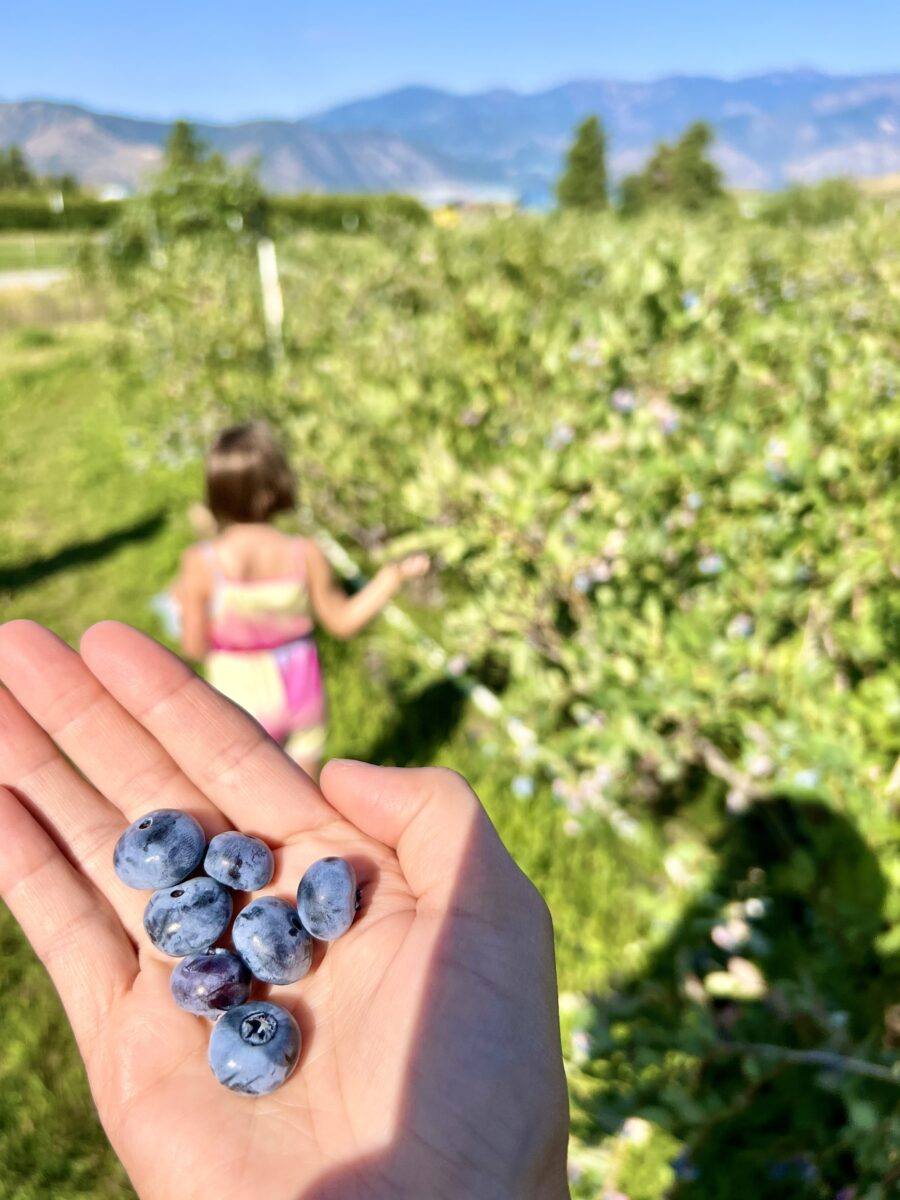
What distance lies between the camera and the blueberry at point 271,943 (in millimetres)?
1295

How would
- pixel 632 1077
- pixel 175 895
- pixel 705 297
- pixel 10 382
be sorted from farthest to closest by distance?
pixel 10 382
pixel 705 297
pixel 632 1077
pixel 175 895

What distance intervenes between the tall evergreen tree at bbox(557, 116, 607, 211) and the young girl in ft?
180

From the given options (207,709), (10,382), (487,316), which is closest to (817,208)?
(10,382)

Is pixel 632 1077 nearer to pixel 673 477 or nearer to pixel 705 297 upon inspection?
pixel 673 477

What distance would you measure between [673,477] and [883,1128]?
141 cm

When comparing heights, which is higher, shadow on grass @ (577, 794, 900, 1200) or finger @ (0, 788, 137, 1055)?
finger @ (0, 788, 137, 1055)

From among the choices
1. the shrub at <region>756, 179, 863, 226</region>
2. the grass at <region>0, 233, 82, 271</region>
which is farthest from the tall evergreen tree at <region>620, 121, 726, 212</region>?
the grass at <region>0, 233, 82, 271</region>

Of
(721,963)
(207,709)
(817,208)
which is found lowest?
(721,963)

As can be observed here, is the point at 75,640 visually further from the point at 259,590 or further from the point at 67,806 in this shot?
the point at 67,806

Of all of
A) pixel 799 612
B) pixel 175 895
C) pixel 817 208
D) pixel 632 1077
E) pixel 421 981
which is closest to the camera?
pixel 421 981

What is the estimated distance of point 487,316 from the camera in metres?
3.11

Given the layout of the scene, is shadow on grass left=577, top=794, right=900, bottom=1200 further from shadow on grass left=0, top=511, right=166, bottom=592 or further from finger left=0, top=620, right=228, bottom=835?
shadow on grass left=0, top=511, right=166, bottom=592

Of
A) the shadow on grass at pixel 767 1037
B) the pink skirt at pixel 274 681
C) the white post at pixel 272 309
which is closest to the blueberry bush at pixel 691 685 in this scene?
the shadow on grass at pixel 767 1037

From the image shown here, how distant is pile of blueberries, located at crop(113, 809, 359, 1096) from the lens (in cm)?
119
